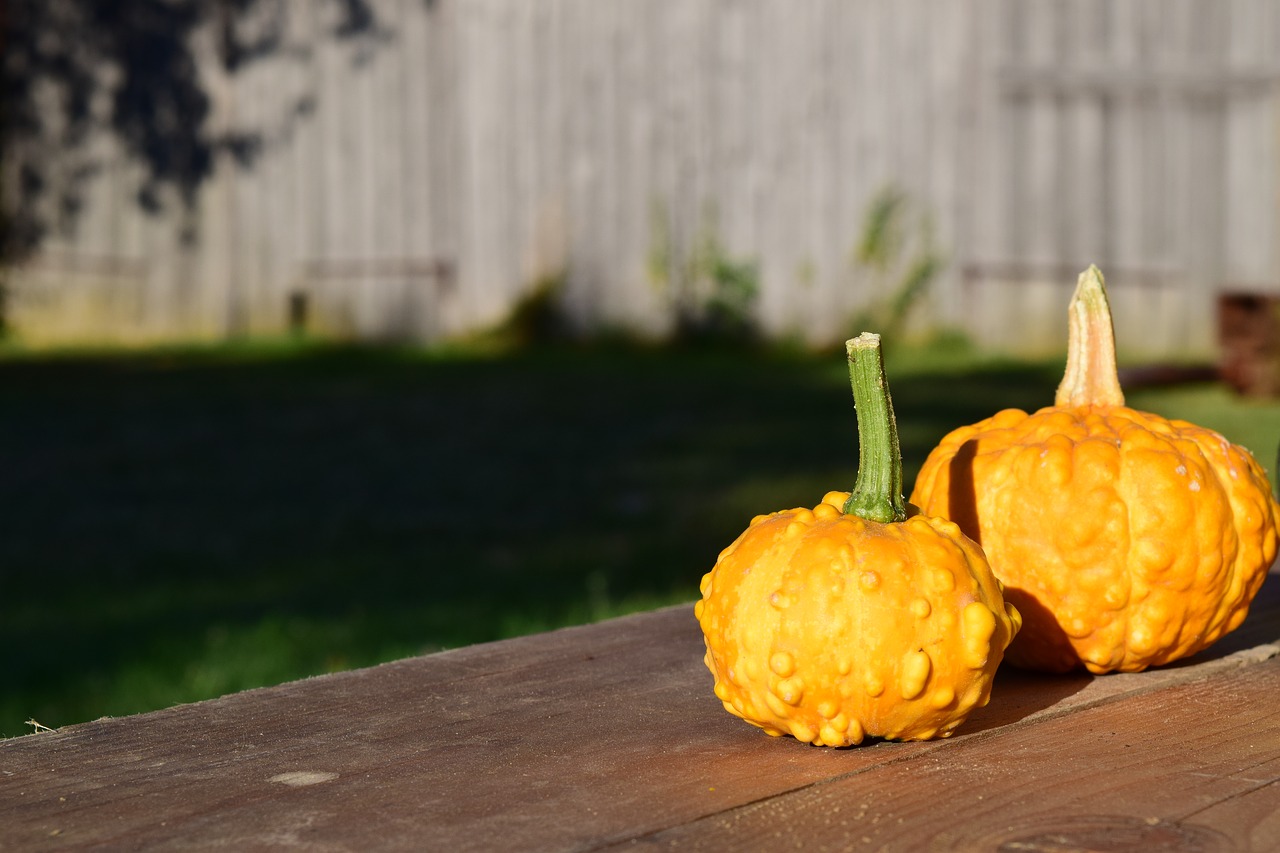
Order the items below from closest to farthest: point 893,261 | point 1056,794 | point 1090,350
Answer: point 1056,794 → point 1090,350 → point 893,261

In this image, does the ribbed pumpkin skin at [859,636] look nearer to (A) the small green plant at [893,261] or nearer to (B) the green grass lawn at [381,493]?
(B) the green grass lawn at [381,493]

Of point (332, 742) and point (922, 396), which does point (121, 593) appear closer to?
point (332, 742)

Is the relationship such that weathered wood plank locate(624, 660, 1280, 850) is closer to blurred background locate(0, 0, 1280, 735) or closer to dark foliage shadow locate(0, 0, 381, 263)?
blurred background locate(0, 0, 1280, 735)

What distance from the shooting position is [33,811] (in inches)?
46.2

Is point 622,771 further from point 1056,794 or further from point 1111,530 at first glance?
point 1111,530

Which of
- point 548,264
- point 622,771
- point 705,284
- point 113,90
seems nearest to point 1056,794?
point 622,771

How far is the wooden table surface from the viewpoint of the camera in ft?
3.63

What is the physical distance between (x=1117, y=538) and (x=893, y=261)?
25.9 ft

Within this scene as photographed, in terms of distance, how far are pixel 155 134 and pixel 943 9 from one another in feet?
17.2

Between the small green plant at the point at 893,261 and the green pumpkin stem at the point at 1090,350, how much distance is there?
7559 mm

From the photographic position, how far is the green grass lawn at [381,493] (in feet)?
13.1

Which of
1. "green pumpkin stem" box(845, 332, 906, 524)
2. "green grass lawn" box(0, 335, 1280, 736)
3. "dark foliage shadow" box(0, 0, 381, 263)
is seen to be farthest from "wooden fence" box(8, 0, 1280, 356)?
"green pumpkin stem" box(845, 332, 906, 524)

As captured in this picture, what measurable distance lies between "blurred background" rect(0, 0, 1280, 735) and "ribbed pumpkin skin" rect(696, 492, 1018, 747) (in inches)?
116

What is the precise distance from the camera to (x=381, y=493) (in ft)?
19.0
